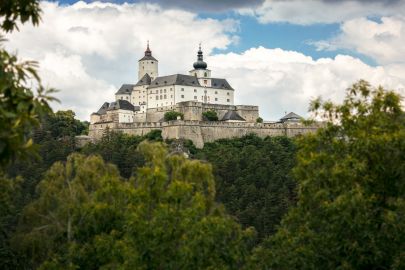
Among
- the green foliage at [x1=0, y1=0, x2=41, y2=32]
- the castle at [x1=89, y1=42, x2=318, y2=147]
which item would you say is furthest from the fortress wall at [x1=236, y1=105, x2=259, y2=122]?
the green foliage at [x1=0, y1=0, x2=41, y2=32]

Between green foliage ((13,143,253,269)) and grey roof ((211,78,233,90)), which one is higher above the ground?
grey roof ((211,78,233,90))

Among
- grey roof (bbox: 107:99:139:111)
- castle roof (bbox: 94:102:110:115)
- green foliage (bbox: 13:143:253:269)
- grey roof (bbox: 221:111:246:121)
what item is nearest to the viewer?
green foliage (bbox: 13:143:253:269)

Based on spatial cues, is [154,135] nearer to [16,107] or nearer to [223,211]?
[223,211]

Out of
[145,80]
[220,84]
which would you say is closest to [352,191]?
[220,84]

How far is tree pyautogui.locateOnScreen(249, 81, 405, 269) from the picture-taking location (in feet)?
66.1

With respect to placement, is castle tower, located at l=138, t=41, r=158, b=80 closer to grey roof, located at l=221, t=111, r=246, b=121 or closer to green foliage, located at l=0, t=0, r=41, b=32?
grey roof, located at l=221, t=111, r=246, b=121

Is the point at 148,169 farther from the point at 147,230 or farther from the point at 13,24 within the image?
A: the point at 13,24

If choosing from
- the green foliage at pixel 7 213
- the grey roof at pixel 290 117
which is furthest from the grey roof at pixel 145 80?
the green foliage at pixel 7 213

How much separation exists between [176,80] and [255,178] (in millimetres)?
45818

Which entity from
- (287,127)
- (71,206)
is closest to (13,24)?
(71,206)

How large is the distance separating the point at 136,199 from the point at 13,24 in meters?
10.2

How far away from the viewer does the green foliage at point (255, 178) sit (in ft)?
194

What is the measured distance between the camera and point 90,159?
26406 millimetres

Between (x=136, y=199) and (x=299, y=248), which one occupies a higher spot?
(x=136, y=199)
